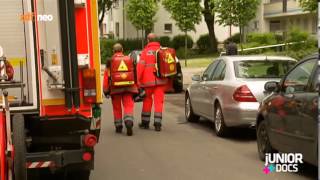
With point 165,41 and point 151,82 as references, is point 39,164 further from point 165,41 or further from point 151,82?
point 165,41

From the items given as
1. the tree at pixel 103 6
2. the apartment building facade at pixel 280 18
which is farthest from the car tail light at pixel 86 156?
the tree at pixel 103 6

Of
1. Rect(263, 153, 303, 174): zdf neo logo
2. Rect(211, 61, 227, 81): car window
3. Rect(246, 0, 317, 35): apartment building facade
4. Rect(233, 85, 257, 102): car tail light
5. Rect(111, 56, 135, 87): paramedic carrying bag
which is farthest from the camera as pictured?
Rect(246, 0, 317, 35): apartment building facade

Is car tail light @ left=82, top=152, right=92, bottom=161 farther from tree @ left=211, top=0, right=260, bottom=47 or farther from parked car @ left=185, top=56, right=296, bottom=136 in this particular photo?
tree @ left=211, top=0, right=260, bottom=47

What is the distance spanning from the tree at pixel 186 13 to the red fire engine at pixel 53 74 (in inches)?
1379

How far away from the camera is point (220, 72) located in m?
12.1

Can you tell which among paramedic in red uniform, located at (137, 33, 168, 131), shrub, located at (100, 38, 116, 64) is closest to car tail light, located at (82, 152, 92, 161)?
paramedic in red uniform, located at (137, 33, 168, 131)

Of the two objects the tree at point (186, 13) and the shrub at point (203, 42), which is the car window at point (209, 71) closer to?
the tree at point (186, 13)

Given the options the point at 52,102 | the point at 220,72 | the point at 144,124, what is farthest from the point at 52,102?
the point at 144,124

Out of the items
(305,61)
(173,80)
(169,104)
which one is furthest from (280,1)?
(305,61)

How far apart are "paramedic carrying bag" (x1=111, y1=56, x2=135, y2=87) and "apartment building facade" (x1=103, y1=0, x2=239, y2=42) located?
53826 millimetres

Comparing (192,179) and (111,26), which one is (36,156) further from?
(111,26)

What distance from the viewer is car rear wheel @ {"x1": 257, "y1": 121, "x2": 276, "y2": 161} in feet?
29.3

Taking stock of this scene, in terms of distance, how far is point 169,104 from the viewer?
18.9 metres

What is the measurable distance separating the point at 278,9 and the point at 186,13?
14.9 m
